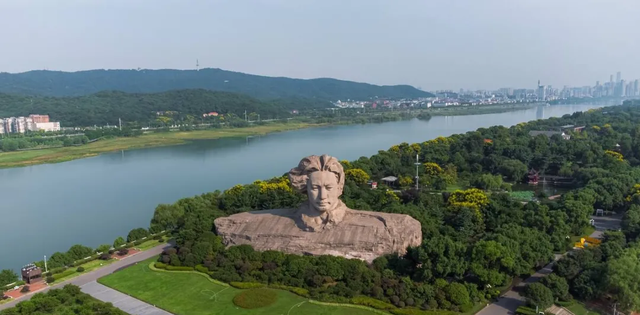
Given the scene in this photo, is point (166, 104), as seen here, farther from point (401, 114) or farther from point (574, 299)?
point (574, 299)

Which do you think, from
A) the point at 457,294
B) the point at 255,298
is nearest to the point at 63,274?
the point at 255,298

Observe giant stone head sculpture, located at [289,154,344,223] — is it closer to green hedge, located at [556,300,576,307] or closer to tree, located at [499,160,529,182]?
green hedge, located at [556,300,576,307]

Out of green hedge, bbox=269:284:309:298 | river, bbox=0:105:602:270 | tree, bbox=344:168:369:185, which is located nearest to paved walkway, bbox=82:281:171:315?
green hedge, bbox=269:284:309:298

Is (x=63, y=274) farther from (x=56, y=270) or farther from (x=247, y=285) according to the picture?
(x=247, y=285)

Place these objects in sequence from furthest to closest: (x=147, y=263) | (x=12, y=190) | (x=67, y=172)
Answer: (x=67, y=172) < (x=12, y=190) < (x=147, y=263)

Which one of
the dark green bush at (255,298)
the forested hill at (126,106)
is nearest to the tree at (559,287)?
the dark green bush at (255,298)

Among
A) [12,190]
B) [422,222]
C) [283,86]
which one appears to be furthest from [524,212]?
[283,86]
